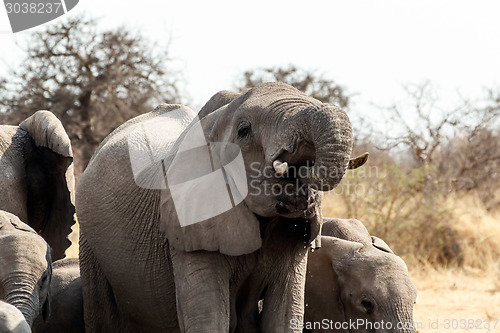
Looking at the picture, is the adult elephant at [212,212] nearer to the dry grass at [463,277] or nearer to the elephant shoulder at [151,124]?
the elephant shoulder at [151,124]

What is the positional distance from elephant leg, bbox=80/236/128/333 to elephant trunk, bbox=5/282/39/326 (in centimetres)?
111

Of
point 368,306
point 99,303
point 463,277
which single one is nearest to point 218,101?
point 368,306

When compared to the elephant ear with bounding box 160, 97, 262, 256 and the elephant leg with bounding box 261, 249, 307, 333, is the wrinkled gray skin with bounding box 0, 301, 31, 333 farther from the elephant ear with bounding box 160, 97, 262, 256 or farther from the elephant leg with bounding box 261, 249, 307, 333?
the elephant leg with bounding box 261, 249, 307, 333

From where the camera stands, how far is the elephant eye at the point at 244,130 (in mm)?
3538

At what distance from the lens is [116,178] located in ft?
15.1

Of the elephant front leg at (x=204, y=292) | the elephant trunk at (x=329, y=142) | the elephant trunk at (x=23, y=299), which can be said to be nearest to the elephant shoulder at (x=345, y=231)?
the elephant front leg at (x=204, y=292)

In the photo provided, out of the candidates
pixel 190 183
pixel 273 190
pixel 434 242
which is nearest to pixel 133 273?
pixel 190 183

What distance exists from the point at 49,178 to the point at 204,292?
2140 millimetres

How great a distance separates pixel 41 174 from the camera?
5484 millimetres

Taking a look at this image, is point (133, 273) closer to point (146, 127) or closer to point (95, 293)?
point (95, 293)

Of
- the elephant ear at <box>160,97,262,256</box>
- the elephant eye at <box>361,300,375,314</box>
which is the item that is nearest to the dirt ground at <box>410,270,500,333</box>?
the elephant eye at <box>361,300,375,314</box>

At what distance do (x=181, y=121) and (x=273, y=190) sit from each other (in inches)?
59.8

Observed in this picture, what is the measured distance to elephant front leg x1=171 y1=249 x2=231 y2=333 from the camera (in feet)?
12.3

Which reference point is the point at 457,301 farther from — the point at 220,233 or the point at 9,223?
the point at 9,223
